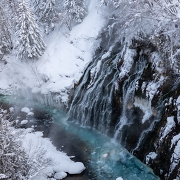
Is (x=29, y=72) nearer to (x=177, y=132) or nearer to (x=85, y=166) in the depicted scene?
(x=85, y=166)

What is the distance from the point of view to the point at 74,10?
22.7 metres

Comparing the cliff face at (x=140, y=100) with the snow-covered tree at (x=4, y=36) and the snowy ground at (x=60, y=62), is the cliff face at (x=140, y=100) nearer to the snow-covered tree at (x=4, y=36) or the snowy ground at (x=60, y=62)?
the snowy ground at (x=60, y=62)

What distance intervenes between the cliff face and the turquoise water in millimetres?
430

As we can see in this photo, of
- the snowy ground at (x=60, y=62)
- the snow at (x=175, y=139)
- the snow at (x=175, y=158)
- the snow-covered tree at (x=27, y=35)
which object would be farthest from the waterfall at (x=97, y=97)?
the snow-covered tree at (x=27, y=35)

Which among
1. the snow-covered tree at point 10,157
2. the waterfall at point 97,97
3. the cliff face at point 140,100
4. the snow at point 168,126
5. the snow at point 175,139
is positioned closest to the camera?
the snow-covered tree at point 10,157

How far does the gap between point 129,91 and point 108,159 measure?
4166 mm

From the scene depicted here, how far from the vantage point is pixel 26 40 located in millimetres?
21172

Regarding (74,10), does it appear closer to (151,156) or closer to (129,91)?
(129,91)

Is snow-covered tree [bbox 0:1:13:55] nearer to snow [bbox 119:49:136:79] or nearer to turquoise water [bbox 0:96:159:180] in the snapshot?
turquoise water [bbox 0:96:159:180]

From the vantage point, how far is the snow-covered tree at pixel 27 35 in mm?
20812

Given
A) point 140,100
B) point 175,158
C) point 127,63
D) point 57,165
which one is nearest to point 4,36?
point 127,63

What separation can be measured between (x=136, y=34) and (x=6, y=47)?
53.4 ft

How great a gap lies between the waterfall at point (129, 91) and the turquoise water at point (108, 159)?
0.95 metres

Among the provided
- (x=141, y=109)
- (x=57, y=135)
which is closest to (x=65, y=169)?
(x=57, y=135)
